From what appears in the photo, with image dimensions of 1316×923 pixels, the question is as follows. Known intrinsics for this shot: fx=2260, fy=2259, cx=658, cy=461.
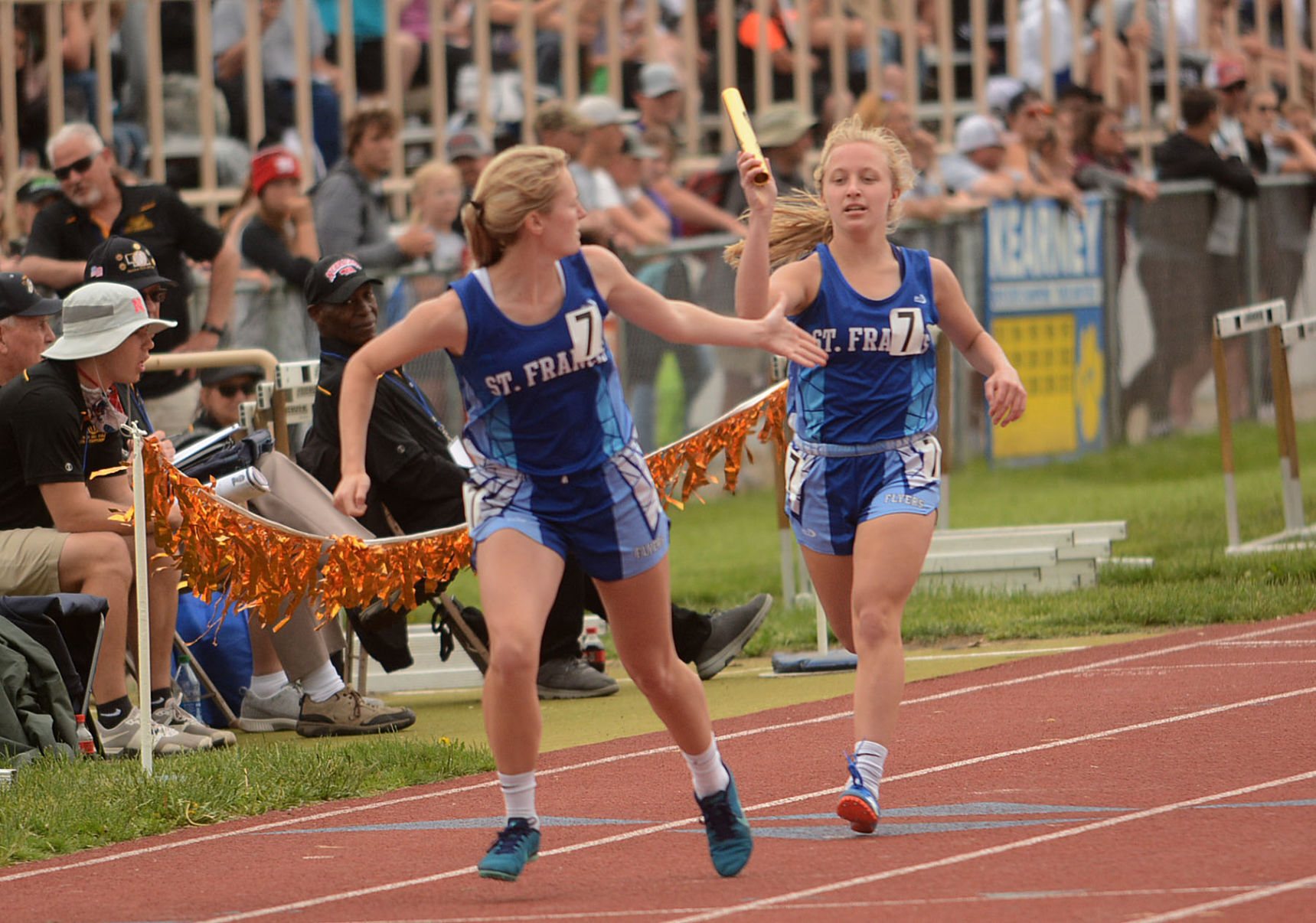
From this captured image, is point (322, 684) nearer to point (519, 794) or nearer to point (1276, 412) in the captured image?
point (519, 794)

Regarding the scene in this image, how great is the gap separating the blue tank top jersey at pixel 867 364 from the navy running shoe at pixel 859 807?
1.13 m

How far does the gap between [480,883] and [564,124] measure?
8498mm

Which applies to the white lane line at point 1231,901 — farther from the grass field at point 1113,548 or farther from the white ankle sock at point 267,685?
the grass field at point 1113,548

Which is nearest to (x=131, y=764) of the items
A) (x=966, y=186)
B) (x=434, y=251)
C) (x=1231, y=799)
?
(x=1231, y=799)

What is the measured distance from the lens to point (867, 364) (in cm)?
696

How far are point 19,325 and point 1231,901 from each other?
5.70m

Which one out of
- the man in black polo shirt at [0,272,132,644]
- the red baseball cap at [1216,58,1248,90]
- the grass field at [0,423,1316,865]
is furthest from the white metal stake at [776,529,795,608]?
the red baseball cap at [1216,58,1248,90]

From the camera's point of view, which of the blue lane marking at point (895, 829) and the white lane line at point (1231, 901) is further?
the blue lane marking at point (895, 829)

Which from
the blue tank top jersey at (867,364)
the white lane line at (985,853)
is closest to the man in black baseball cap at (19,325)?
the blue tank top jersey at (867,364)

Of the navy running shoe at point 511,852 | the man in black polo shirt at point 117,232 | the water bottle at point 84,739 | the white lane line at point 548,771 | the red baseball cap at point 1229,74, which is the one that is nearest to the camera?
the navy running shoe at point 511,852

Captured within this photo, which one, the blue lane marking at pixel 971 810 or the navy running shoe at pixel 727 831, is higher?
the navy running shoe at pixel 727 831

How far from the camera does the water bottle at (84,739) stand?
837 cm

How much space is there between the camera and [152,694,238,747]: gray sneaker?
8852mm

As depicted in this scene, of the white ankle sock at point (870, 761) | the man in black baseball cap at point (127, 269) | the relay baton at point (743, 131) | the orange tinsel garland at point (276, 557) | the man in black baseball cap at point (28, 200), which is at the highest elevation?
the man in black baseball cap at point (28, 200)
